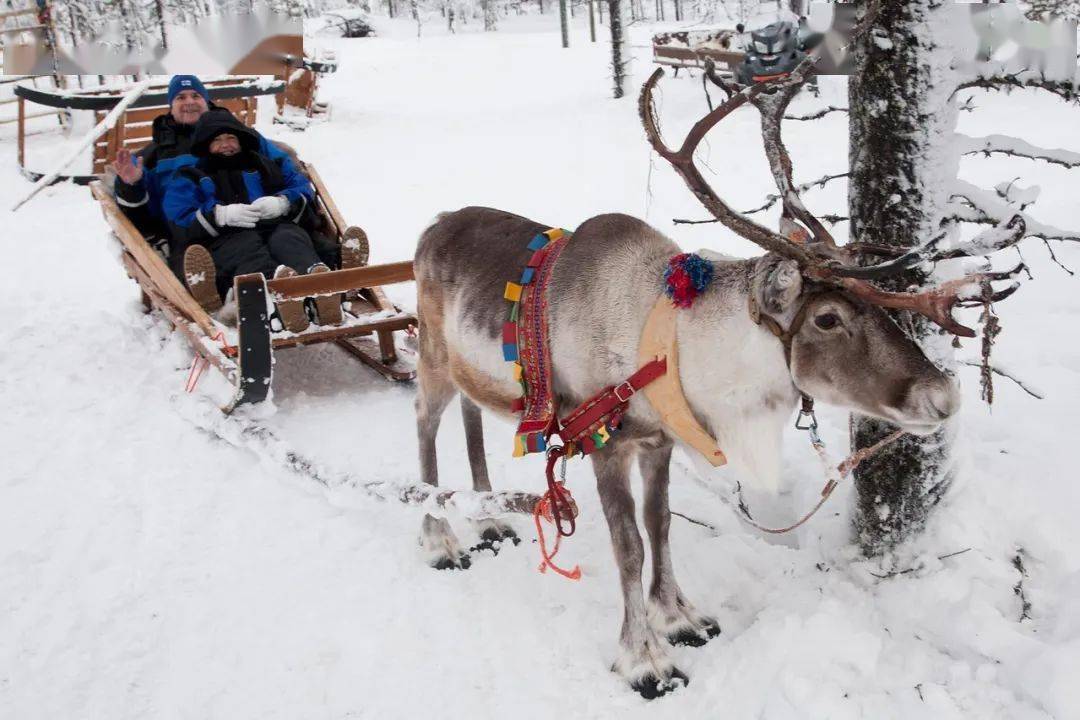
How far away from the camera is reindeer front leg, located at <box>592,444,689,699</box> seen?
2.85 m

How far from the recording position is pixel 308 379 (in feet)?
18.9

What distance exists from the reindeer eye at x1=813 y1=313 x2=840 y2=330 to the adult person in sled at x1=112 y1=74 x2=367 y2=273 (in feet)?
13.0

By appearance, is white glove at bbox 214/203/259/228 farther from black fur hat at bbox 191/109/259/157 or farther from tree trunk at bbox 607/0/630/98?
tree trunk at bbox 607/0/630/98

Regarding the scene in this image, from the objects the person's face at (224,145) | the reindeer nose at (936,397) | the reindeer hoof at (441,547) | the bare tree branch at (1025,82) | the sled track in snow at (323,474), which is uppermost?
the person's face at (224,145)

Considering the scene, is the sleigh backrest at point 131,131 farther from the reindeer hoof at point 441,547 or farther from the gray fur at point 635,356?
the reindeer hoof at point 441,547

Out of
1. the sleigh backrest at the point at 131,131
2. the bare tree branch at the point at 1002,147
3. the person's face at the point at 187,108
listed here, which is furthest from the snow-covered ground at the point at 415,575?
the sleigh backrest at the point at 131,131

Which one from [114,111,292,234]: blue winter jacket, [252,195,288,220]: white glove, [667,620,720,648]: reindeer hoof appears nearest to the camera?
[667,620,720,648]: reindeer hoof

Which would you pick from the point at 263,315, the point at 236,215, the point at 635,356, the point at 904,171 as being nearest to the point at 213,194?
the point at 236,215

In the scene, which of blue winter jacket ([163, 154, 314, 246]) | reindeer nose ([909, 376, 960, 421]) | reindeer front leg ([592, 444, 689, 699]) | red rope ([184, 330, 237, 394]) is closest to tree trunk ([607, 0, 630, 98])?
blue winter jacket ([163, 154, 314, 246])

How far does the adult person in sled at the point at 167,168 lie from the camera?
5.65 meters

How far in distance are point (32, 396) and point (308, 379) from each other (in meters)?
1.81

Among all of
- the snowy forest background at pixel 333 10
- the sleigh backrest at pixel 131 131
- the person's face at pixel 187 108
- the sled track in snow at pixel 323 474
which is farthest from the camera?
the snowy forest background at pixel 333 10

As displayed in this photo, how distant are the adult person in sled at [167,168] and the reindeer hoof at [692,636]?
3.63 meters

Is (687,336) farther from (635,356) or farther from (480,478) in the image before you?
(480,478)
